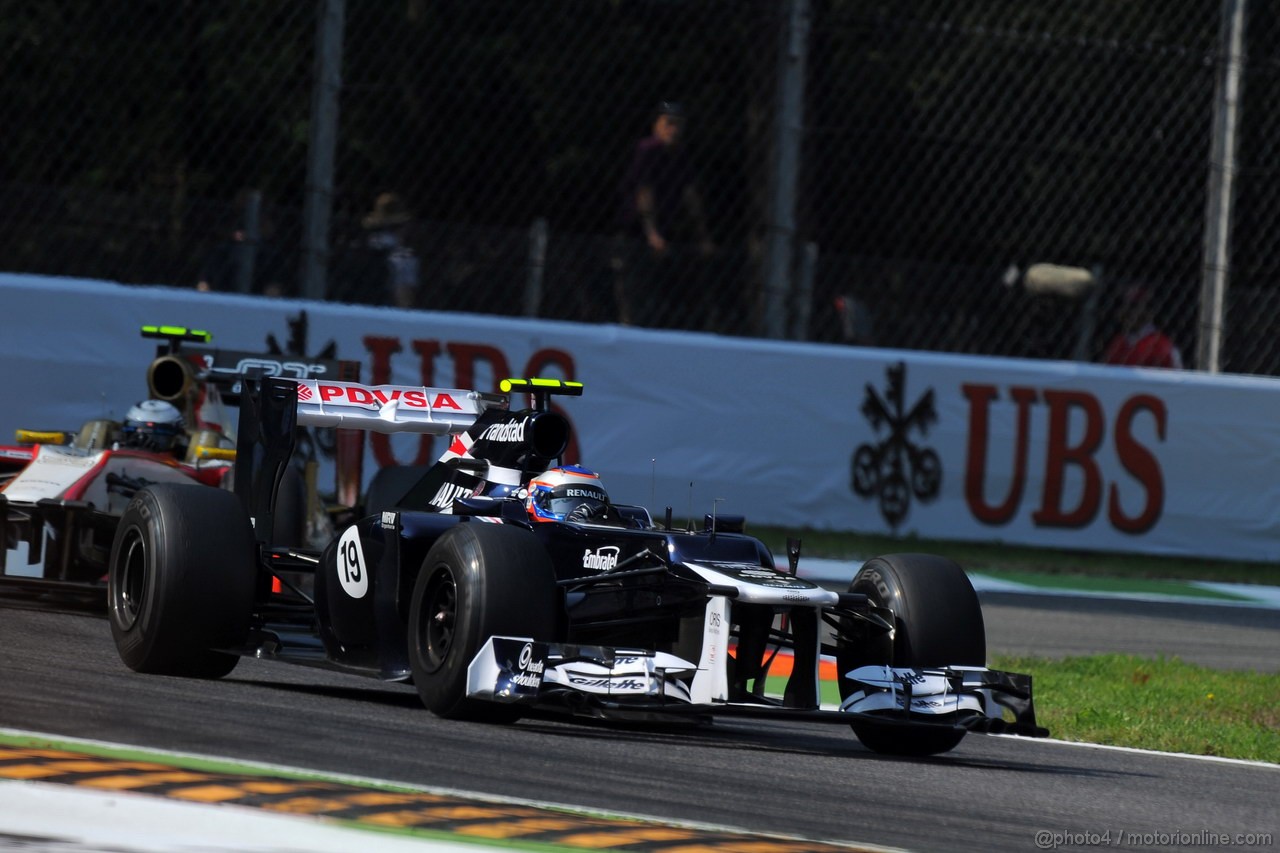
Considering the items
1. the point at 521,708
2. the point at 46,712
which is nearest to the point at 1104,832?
the point at 521,708

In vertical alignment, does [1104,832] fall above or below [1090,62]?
below

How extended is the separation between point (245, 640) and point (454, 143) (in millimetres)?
8228

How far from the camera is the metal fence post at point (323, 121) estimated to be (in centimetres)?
1312

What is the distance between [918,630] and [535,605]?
4.05 feet

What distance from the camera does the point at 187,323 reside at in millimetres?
13430

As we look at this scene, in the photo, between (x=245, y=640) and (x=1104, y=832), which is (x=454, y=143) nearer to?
(x=245, y=640)

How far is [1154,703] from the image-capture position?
855cm

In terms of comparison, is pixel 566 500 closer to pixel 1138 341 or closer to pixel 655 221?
pixel 655 221

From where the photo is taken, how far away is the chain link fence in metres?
13.5

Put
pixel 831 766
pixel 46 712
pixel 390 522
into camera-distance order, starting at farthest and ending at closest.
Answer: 1. pixel 390 522
2. pixel 831 766
3. pixel 46 712

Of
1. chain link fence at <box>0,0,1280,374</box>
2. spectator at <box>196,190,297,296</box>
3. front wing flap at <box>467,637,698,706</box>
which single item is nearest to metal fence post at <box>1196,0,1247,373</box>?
chain link fence at <box>0,0,1280,374</box>

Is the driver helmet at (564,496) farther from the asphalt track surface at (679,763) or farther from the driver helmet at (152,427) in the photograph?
the driver helmet at (152,427)

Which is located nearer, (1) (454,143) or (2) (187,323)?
(2) (187,323)

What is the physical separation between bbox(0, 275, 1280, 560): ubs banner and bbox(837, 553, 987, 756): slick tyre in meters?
6.73
